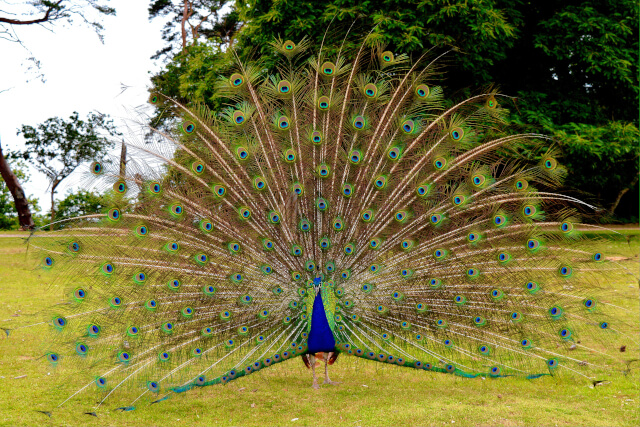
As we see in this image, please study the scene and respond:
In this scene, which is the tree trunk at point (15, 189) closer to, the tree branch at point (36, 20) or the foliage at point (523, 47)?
the tree branch at point (36, 20)

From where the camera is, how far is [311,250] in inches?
221

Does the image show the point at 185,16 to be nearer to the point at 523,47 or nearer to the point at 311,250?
the point at 523,47

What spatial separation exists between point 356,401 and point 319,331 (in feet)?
2.87

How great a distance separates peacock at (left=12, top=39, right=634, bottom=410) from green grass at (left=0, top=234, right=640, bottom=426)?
13.0 inches

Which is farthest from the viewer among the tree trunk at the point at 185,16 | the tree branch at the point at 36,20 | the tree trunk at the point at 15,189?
the tree trunk at the point at 185,16

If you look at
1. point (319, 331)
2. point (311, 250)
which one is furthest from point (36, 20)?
point (319, 331)

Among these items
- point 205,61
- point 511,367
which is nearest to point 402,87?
point 511,367

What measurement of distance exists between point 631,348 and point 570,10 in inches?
441

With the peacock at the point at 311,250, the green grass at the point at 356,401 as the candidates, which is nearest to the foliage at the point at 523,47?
the peacock at the point at 311,250

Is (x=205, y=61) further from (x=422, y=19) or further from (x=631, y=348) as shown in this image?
(x=631, y=348)

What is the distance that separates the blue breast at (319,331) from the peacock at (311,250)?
0.01 metres

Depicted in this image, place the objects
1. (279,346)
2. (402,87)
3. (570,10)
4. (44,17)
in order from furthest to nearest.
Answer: (44,17), (570,10), (402,87), (279,346)

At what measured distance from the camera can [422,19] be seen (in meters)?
13.9

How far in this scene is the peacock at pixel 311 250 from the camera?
554cm
